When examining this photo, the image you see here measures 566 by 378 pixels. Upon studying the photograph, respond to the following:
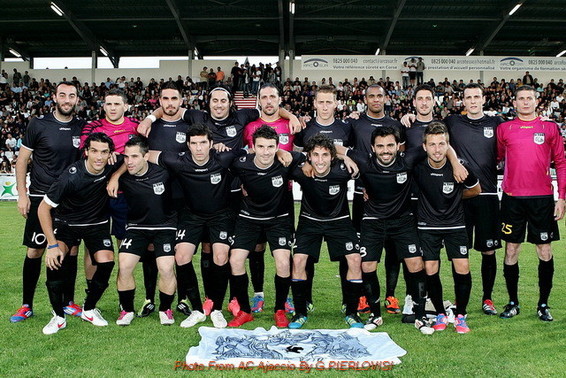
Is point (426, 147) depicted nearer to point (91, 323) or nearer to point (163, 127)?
point (163, 127)

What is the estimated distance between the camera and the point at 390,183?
538cm

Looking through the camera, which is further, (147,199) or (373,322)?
(147,199)

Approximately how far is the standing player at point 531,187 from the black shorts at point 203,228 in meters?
2.93

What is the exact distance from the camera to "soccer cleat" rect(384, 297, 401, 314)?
19.0ft

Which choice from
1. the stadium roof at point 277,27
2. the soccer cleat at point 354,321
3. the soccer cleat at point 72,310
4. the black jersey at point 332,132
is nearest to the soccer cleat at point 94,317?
the soccer cleat at point 72,310

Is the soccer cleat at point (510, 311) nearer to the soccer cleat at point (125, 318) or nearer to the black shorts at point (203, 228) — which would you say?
the black shorts at point (203, 228)

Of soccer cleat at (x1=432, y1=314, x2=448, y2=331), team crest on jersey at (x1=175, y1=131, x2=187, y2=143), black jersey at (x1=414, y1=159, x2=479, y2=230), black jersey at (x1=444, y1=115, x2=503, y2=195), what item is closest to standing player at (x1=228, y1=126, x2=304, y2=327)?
team crest on jersey at (x1=175, y1=131, x2=187, y2=143)

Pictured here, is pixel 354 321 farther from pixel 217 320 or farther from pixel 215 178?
pixel 215 178

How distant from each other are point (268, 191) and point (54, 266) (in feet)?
7.08

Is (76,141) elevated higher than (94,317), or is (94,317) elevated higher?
(76,141)

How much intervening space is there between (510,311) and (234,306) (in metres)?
2.89

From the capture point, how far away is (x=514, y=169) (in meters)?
5.61

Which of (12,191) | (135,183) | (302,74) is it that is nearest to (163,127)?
(135,183)

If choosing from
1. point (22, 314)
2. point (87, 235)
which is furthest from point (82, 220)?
point (22, 314)
